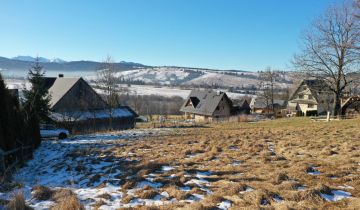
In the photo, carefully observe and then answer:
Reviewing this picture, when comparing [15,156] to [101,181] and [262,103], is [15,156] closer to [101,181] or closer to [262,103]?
[101,181]

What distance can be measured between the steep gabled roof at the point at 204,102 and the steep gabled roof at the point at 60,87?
25.6 m

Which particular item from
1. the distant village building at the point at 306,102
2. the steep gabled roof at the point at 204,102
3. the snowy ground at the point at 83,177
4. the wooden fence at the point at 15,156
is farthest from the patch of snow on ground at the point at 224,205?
the distant village building at the point at 306,102

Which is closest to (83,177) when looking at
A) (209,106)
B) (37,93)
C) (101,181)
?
(101,181)

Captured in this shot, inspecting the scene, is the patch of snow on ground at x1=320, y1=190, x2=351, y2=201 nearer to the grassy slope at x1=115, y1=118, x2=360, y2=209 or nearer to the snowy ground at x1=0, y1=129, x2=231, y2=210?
the grassy slope at x1=115, y1=118, x2=360, y2=209

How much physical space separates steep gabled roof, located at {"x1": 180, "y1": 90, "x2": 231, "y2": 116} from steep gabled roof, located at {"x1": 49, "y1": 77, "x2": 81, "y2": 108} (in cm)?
2564

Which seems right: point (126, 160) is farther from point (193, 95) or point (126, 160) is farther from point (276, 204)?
point (193, 95)

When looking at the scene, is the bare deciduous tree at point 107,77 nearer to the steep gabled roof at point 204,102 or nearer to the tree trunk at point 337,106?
the steep gabled roof at point 204,102

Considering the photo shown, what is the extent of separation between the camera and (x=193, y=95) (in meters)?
65.4

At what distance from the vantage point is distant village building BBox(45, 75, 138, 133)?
36469 millimetres

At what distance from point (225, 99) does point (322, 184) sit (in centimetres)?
5520

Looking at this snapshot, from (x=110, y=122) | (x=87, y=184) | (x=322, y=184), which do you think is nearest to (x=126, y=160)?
(x=87, y=184)

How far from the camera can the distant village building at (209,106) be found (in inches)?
2306

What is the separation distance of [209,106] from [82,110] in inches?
1074

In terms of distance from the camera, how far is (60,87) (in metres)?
43.9
